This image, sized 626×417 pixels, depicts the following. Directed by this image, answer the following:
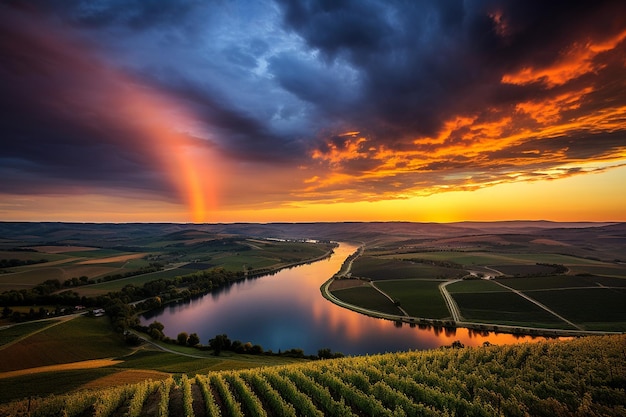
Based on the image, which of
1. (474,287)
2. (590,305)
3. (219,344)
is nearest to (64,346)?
(219,344)

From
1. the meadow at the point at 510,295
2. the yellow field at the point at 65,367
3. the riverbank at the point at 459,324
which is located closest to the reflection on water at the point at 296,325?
the riverbank at the point at 459,324

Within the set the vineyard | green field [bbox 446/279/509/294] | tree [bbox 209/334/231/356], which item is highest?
the vineyard

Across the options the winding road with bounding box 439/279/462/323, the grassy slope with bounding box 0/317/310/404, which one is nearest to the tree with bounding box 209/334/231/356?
the grassy slope with bounding box 0/317/310/404

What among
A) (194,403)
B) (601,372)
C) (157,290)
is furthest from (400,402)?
(157,290)

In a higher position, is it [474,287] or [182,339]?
[474,287]

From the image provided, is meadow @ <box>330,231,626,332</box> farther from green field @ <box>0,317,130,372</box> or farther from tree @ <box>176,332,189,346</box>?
green field @ <box>0,317,130,372</box>

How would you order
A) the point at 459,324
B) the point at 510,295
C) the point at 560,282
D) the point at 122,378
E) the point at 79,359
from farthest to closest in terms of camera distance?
the point at 560,282 → the point at 510,295 → the point at 459,324 → the point at 79,359 → the point at 122,378

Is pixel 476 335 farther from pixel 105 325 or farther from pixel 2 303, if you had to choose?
pixel 2 303

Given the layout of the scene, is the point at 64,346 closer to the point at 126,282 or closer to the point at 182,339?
A: the point at 182,339
